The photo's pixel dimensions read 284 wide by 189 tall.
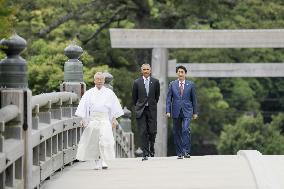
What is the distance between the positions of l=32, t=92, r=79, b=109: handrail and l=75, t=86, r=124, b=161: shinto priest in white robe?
435 mm

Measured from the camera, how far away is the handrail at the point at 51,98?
1143cm

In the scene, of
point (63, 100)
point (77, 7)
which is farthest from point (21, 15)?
point (63, 100)

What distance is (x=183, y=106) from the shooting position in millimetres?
16844

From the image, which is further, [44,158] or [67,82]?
[67,82]

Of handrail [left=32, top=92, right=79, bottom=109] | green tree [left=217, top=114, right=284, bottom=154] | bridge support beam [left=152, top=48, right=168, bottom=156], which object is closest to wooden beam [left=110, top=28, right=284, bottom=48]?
bridge support beam [left=152, top=48, right=168, bottom=156]

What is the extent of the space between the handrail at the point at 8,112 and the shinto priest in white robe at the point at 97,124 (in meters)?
4.47

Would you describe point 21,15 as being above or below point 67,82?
above

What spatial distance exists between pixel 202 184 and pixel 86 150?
3217 millimetres

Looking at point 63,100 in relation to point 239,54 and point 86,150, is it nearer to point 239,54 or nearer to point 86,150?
point 86,150

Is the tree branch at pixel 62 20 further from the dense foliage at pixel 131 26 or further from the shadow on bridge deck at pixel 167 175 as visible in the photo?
the shadow on bridge deck at pixel 167 175

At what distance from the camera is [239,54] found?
4275 centimetres

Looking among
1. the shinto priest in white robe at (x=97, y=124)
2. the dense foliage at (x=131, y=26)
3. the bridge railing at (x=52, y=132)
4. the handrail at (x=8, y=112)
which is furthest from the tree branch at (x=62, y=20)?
the handrail at (x=8, y=112)

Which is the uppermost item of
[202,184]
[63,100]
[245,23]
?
[245,23]

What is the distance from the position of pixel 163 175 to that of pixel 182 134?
429 centimetres
